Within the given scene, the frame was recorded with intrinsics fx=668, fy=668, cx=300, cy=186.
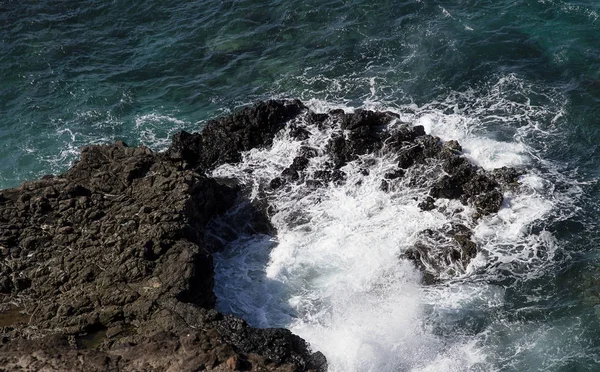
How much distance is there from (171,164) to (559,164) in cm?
2123

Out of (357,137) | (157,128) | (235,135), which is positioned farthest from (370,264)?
(157,128)

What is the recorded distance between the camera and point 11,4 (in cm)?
5444

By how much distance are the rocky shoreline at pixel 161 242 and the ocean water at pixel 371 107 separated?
118cm

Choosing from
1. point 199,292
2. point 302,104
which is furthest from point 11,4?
point 199,292

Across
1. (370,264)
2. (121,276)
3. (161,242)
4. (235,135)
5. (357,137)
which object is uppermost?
(235,135)

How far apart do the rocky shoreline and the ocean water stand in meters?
1.18

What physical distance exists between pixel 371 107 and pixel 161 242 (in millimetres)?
17543

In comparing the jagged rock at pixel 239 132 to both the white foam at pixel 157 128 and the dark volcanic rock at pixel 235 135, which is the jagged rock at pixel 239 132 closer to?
the dark volcanic rock at pixel 235 135

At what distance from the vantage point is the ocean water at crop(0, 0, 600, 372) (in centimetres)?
2967

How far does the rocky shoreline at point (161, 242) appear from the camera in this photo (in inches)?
1017

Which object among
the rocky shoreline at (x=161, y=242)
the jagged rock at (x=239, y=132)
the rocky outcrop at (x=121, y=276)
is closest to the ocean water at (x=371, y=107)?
the jagged rock at (x=239, y=132)

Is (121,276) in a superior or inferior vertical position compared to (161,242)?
inferior

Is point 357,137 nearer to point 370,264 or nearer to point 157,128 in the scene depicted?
point 370,264

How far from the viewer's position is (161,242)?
30.2m
